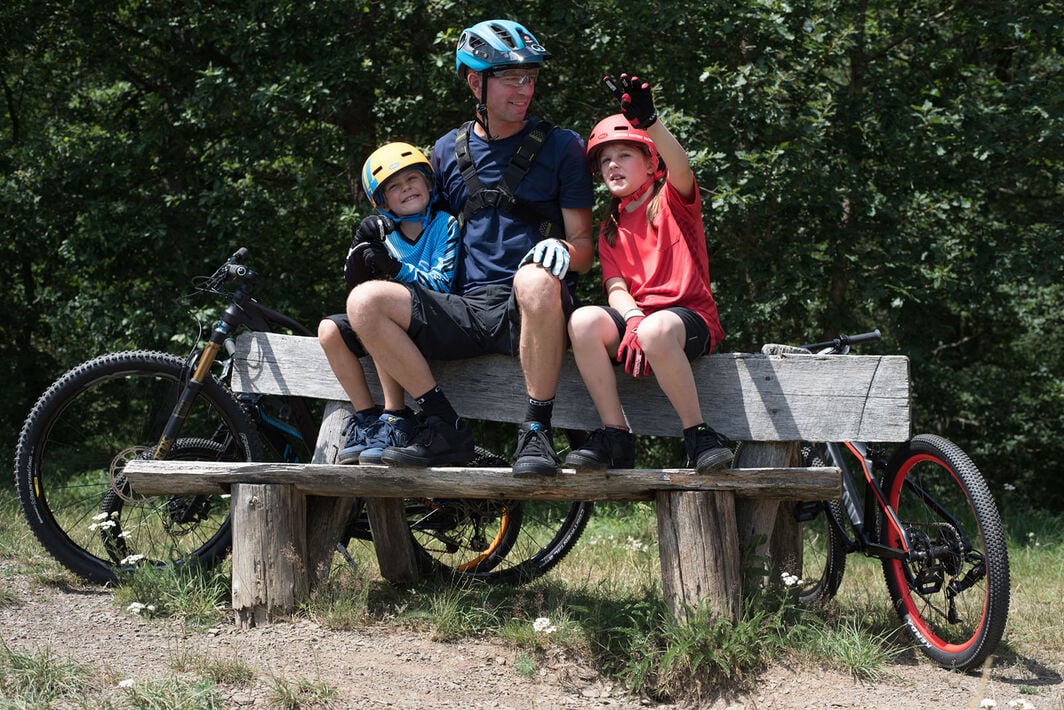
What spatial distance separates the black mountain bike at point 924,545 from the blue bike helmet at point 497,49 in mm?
1540

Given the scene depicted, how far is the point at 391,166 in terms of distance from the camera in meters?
4.00

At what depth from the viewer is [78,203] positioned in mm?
8438

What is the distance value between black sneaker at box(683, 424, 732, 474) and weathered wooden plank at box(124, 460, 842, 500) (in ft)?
0.17

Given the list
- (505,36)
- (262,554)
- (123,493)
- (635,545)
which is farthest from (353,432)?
(635,545)

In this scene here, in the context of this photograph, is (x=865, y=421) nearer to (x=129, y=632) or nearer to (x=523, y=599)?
(x=523, y=599)

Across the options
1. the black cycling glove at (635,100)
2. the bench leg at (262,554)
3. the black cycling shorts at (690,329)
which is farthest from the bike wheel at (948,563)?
the bench leg at (262,554)

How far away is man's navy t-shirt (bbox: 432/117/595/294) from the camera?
4000 mm

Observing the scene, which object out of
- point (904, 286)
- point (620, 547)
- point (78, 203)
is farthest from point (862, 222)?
point (78, 203)

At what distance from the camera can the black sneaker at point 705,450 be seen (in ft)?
11.7

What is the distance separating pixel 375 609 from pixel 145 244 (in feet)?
16.6

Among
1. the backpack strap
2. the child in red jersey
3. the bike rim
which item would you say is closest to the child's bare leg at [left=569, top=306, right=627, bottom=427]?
the child in red jersey

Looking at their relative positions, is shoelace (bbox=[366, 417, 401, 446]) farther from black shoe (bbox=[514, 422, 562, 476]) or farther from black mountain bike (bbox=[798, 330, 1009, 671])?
black mountain bike (bbox=[798, 330, 1009, 671])

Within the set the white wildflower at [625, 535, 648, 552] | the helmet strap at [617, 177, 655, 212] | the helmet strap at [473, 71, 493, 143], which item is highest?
the helmet strap at [473, 71, 493, 143]

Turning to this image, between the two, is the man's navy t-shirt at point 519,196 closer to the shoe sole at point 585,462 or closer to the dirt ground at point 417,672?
the shoe sole at point 585,462
